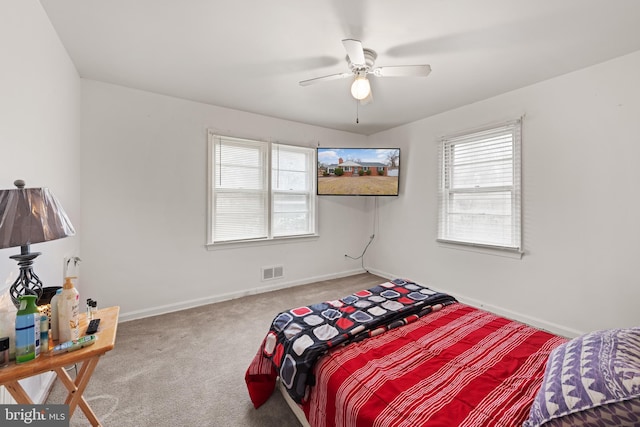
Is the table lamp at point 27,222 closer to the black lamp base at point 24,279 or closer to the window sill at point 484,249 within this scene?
the black lamp base at point 24,279

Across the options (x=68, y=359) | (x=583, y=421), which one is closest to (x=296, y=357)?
(x=68, y=359)

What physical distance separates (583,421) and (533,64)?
2786 millimetres

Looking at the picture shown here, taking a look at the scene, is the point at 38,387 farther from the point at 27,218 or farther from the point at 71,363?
the point at 27,218

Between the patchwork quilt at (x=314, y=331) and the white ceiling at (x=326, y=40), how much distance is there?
6.58 ft

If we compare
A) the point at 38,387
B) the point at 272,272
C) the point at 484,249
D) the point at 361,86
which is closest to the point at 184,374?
the point at 38,387

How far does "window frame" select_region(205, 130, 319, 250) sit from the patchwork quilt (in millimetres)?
1961

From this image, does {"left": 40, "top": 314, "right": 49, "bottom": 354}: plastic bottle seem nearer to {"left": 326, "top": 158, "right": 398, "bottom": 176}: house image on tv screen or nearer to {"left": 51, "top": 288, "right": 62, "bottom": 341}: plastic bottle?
{"left": 51, "top": 288, "right": 62, "bottom": 341}: plastic bottle

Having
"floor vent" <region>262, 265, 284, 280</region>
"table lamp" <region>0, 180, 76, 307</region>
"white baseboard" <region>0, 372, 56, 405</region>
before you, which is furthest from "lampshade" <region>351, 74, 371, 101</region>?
"white baseboard" <region>0, 372, 56, 405</region>

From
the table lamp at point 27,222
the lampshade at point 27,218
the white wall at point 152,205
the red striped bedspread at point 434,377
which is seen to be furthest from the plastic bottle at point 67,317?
the white wall at point 152,205

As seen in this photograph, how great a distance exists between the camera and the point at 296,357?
1.45 meters

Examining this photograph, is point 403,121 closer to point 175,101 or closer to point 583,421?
point 175,101

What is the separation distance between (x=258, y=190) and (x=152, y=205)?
1.29 metres

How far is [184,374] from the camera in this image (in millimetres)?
2018

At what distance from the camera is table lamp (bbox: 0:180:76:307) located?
94 cm
